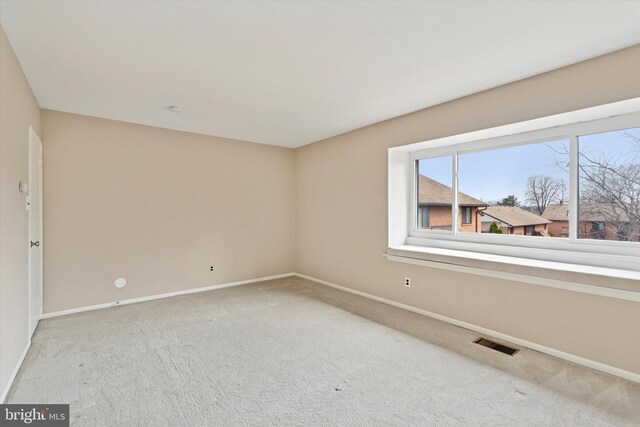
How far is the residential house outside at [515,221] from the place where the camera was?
9.96ft

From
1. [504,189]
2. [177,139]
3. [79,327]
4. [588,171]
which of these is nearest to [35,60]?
[177,139]

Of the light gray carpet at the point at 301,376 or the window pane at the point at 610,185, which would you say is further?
the window pane at the point at 610,185

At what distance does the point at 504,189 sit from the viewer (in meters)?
3.31

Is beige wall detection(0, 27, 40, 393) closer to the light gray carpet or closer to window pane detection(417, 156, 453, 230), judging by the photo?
the light gray carpet

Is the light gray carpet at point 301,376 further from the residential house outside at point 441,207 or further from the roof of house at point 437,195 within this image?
the roof of house at point 437,195

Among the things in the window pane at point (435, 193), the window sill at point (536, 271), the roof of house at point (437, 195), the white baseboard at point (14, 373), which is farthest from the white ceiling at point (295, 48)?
the white baseboard at point (14, 373)

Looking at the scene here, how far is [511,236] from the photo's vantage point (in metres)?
3.23

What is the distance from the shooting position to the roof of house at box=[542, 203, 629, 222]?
2.57 m

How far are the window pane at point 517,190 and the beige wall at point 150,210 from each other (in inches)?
125

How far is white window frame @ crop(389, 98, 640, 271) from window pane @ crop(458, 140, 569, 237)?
→ 69 mm

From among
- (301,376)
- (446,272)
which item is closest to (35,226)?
(301,376)

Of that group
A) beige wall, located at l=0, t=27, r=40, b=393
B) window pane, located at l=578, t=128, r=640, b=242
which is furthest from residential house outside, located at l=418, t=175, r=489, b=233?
beige wall, located at l=0, t=27, r=40, b=393

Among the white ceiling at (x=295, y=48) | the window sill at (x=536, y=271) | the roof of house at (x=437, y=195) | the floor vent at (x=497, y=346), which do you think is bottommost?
the floor vent at (x=497, y=346)

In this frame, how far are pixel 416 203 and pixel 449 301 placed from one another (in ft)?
4.47
